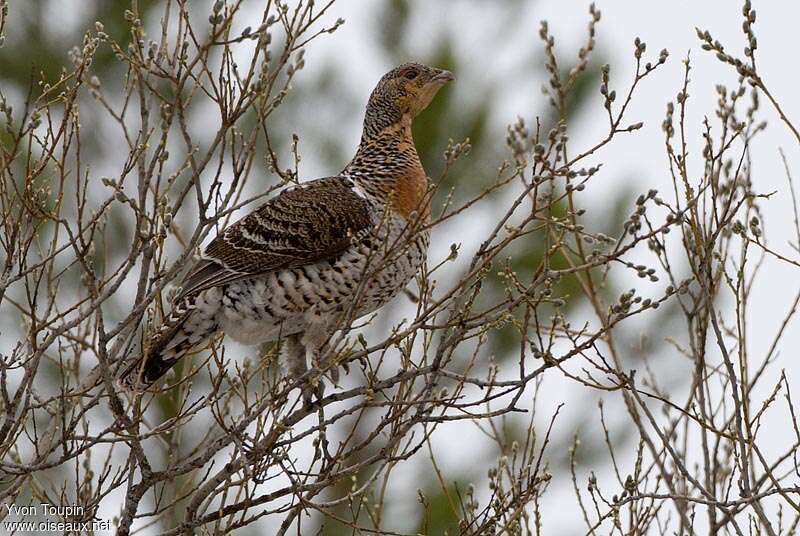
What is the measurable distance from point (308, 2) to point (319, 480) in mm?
1666

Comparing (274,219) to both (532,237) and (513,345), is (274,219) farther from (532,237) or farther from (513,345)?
(513,345)

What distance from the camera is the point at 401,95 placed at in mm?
6418

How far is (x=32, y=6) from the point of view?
1414 cm

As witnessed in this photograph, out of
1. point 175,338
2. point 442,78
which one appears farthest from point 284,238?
point 442,78

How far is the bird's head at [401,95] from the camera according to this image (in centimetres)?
640

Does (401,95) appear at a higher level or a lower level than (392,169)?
higher

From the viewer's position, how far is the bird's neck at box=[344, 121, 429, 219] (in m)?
5.57

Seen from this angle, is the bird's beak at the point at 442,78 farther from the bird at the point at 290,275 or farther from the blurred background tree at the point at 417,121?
the blurred background tree at the point at 417,121

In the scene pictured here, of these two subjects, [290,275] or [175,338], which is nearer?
[175,338]

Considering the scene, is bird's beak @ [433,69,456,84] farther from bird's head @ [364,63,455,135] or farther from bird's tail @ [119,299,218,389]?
bird's tail @ [119,299,218,389]

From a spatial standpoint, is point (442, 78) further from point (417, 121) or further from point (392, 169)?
point (417, 121)

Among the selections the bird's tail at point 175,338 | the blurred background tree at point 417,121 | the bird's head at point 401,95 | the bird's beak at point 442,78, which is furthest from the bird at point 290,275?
the blurred background tree at point 417,121

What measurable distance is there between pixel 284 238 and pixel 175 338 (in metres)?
0.67

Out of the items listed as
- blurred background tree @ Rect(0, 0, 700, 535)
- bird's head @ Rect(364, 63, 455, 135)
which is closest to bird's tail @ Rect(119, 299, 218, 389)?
bird's head @ Rect(364, 63, 455, 135)
